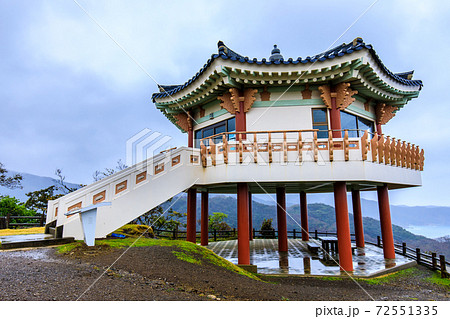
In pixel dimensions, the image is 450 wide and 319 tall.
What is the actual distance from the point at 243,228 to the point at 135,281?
536 cm

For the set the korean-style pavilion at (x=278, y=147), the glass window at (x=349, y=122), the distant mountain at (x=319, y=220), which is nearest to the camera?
the korean-style pavilion at (x=278, y=147)

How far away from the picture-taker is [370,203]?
117750 mm

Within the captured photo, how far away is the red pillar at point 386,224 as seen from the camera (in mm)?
11664

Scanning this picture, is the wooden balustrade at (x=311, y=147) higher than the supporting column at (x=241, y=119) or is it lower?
lower

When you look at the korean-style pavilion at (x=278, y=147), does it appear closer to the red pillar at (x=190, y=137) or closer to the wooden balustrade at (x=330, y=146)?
the wooden balustrade at (x=330, y=146)

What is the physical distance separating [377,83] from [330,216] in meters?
68.0

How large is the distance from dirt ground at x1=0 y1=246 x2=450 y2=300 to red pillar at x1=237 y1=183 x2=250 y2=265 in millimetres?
2011

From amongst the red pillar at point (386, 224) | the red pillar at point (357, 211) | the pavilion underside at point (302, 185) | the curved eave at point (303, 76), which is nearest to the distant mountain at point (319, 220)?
the red pillar at point (357, 211)

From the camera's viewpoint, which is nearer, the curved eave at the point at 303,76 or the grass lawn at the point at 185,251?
the grass lawn at the point at 185,251

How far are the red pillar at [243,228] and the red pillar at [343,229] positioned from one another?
3.23m

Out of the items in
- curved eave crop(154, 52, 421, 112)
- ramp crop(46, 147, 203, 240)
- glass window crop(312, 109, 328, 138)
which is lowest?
ramp crop(46, 147, 203, 240)

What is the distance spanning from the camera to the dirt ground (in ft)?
12.9

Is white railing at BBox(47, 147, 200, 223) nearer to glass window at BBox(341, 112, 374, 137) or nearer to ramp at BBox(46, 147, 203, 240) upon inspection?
ramp at BBox(46, 147, 203, 240)

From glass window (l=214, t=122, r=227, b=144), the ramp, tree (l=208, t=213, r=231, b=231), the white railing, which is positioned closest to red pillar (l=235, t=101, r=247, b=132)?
glass window (l=214, t=122, r=227, b=144)
